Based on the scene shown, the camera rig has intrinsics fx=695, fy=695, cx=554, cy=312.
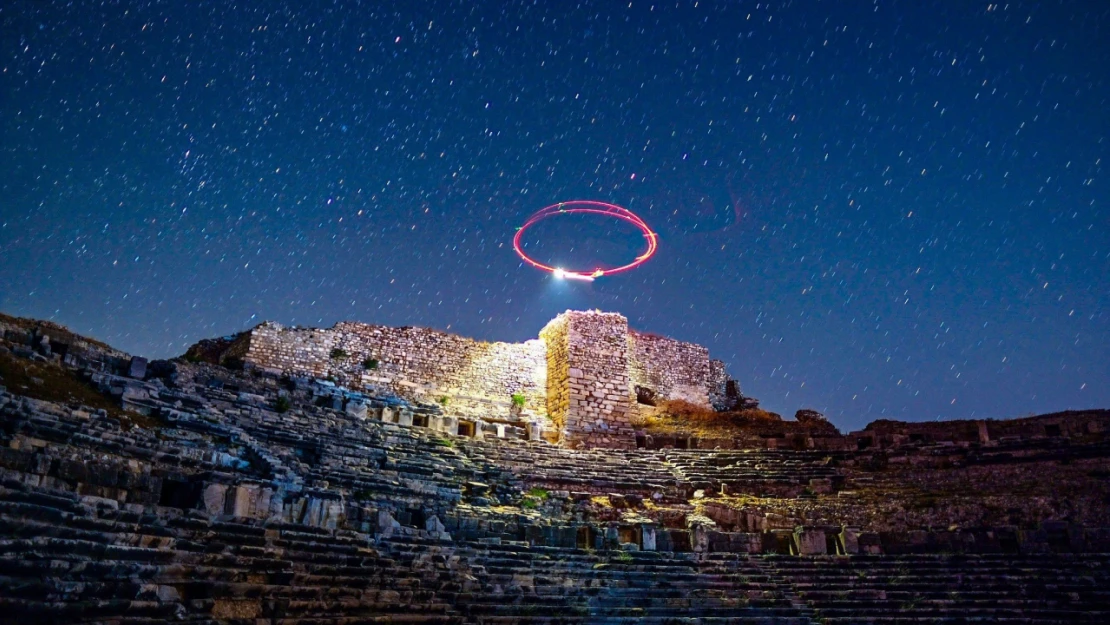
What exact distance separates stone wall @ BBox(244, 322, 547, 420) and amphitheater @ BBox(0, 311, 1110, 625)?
15 cm

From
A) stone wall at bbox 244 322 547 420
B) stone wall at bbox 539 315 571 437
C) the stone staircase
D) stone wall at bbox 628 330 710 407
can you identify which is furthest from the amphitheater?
stone wall at bbox 628 330 710 407

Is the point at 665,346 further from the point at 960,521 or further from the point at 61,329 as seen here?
the point at 61,329

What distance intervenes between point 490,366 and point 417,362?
2383 millimetres

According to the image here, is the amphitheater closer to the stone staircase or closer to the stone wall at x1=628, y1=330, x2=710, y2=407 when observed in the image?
the stone staircase

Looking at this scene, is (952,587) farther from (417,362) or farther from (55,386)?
(417,362)

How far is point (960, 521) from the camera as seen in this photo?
41.9 feet

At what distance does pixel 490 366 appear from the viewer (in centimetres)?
2270

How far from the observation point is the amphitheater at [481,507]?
6012 mm

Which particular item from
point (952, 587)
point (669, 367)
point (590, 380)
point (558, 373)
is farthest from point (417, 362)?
point (952, 587)

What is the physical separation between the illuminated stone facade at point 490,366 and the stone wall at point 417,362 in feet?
0.10

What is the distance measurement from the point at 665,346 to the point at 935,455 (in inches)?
475

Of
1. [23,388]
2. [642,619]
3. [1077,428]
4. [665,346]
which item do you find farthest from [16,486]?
[665,346]

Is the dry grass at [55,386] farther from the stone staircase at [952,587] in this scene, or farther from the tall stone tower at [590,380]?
the tall stone tower at [590,380]

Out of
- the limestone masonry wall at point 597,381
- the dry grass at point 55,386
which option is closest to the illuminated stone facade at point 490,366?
the limestone masonry wall at point 597,381
